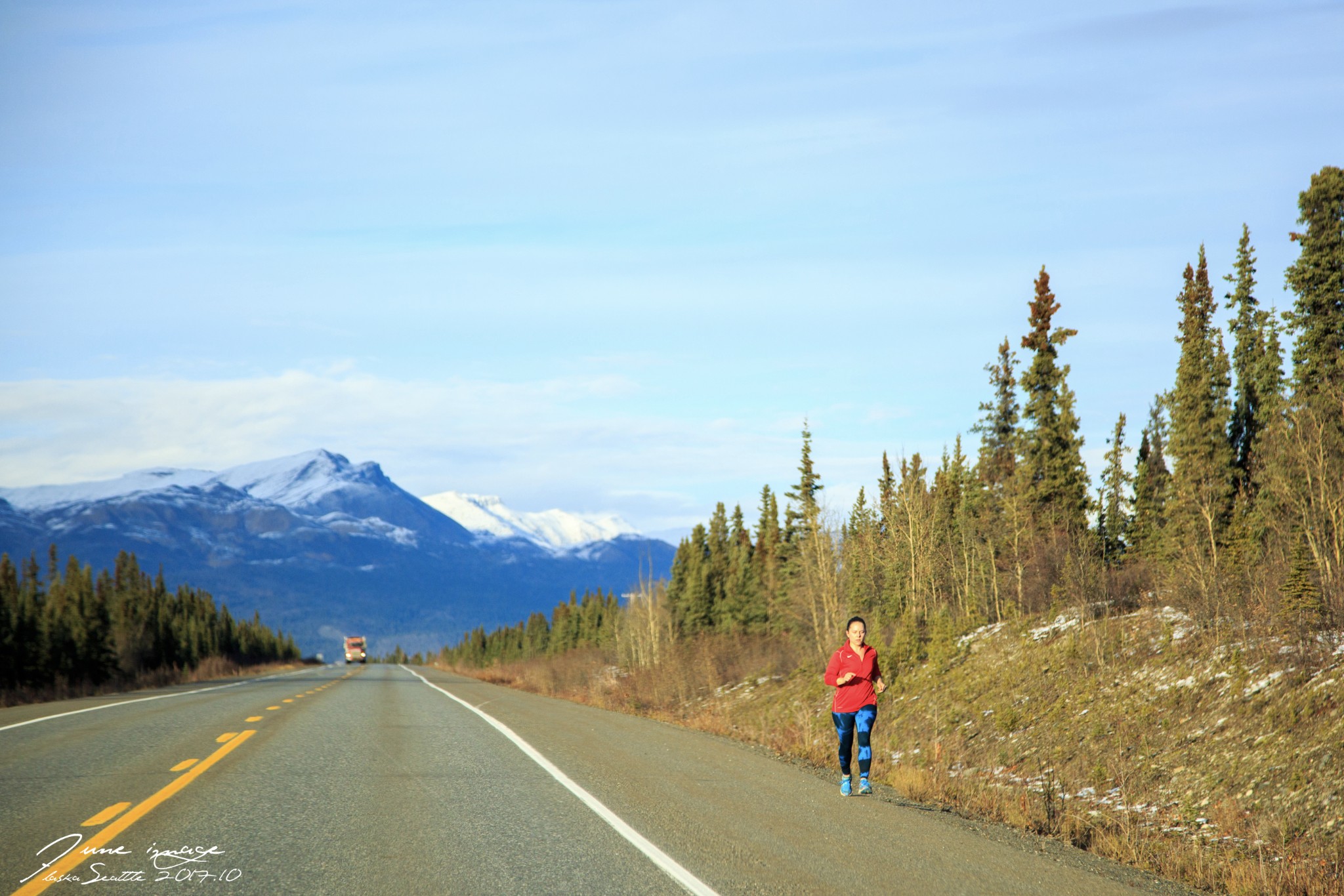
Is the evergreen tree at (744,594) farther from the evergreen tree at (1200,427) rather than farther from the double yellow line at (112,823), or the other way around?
the double yellow line at (112,823)

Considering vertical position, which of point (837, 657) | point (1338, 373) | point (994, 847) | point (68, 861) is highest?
point (1338, 373)

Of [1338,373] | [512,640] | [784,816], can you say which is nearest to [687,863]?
[784,816]

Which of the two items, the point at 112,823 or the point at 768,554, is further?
the point at 768,554

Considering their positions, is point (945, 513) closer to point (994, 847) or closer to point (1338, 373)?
point (1338, 373)

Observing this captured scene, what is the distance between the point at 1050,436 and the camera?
2090 inches

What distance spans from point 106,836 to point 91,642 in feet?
144

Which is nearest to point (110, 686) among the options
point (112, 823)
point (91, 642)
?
point (91, 642)

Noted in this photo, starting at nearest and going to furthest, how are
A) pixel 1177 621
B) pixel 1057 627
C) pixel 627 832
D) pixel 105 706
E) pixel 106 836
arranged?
pixel 106 836
pixel 627 832
pixel 105 706
pixel 1177 621
pixel 1057 627

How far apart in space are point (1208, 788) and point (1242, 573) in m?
9.05

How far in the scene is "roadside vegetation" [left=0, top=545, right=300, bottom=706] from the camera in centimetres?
3812

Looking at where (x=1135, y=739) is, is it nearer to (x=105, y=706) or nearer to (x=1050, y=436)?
(x=105, y=706)

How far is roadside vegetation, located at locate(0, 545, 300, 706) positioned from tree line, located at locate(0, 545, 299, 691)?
6 centimetres

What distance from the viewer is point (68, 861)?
6848mm

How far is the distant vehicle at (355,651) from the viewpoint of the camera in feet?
347
